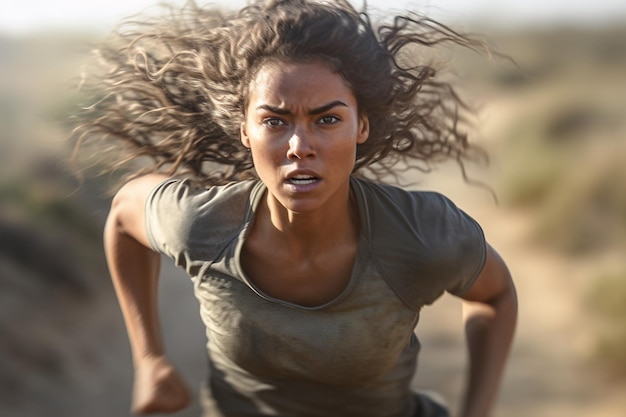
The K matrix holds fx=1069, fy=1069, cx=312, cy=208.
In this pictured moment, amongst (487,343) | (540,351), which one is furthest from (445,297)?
(487,343)

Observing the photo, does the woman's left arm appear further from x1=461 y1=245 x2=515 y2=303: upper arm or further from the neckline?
the neckline

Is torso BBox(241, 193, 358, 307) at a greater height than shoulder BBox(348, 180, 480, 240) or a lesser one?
lesser

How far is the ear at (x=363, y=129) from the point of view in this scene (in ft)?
7.31

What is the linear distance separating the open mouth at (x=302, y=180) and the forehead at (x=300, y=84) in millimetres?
142

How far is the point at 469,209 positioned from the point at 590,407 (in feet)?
16.3

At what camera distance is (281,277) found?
2.29m

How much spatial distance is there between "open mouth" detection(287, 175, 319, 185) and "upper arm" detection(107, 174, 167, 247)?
0.49m

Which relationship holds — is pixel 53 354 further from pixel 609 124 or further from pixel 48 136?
pixel 609 124

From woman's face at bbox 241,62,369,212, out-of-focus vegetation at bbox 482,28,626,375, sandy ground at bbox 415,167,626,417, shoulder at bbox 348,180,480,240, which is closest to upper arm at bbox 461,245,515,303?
shoulder at bbox 348,180,480,240

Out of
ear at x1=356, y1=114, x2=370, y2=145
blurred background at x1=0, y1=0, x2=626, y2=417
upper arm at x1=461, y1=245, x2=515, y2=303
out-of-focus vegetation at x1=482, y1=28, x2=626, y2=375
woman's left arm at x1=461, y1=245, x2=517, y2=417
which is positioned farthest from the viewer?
out-of-focus vegetation at x1=482, y1=28, x2=626, y2=375

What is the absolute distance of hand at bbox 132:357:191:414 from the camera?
2410mm

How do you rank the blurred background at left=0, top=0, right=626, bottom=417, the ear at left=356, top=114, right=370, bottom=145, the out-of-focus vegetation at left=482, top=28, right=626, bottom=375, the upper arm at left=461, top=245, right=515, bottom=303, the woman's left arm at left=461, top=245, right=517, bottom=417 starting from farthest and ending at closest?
1. the out-of-focus vegetation at left=482, top=28, right=626, bottom=375
2. the blurred background at left=0, top=0, right=626, bottom=417
3. the woman's left arm at left=461, top=245, right=517, bottom=417
4. the upper arm at left=461, top=245, right=515, bottom=303
5. the ear at left=356, top=114, right=370, bottom=145

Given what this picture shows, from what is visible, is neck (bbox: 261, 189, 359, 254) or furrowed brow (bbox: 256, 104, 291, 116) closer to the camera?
furrowed brow (bbox: 256, 104, 291, 116)

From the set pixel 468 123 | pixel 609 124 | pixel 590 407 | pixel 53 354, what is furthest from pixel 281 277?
pixel 609 124
